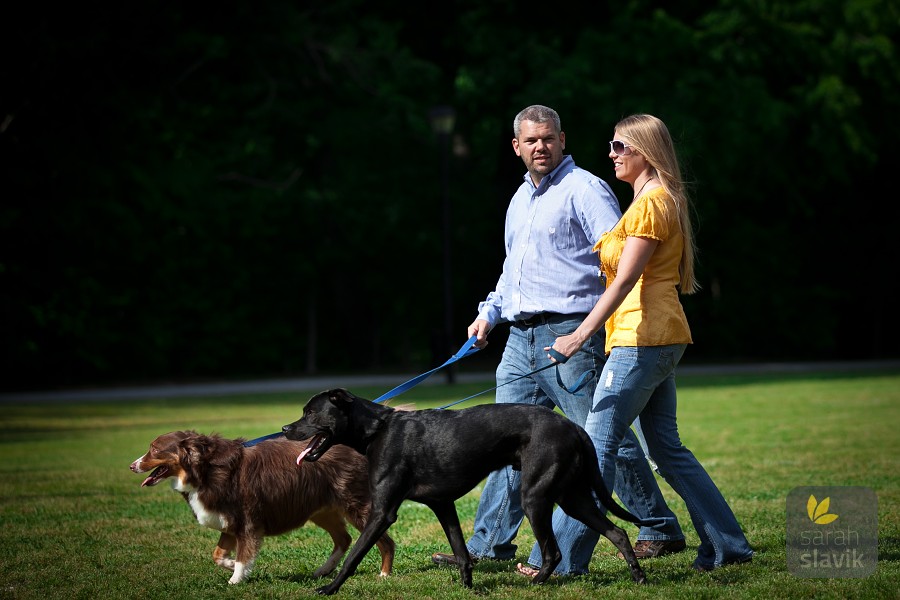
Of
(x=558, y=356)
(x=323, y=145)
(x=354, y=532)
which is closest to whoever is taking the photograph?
(x=558, y=356)

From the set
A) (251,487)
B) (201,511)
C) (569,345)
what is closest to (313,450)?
(251,487)

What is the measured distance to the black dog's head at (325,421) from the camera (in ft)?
17.9

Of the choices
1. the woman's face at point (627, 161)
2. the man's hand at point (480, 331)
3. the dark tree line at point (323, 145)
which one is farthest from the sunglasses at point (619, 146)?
the dark tree line at point (323, 145)

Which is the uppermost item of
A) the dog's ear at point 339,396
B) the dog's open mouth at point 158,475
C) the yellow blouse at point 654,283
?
the yellow blouse at point 654,283

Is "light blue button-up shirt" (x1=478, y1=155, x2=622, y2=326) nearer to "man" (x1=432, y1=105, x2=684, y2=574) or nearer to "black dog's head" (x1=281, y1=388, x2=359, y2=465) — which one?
"man" (x1=432, y1=105, x2=684, y2=574)

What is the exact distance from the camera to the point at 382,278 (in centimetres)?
2859

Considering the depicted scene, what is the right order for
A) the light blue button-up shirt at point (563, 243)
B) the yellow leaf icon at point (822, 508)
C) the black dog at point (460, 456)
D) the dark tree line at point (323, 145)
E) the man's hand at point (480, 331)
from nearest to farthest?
the black dog at point (460, 456) < the light blue button-up shirt at point (563, 243) < the man's hand at point (480, 331) < the yellow leaf icon at point (822, 508) < the dark tree line at point (323, 145)

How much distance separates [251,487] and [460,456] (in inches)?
49.6

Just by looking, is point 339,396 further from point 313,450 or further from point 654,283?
point 654,283

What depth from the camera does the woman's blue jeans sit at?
5449mm

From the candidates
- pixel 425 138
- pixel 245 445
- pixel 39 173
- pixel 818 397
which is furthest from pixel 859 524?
pixel 425 138

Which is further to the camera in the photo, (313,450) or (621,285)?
(313,450)

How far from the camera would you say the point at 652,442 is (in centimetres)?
575

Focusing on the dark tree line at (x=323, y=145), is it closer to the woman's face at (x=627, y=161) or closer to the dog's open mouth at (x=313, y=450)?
the woman's face at (x=627, y=161)
